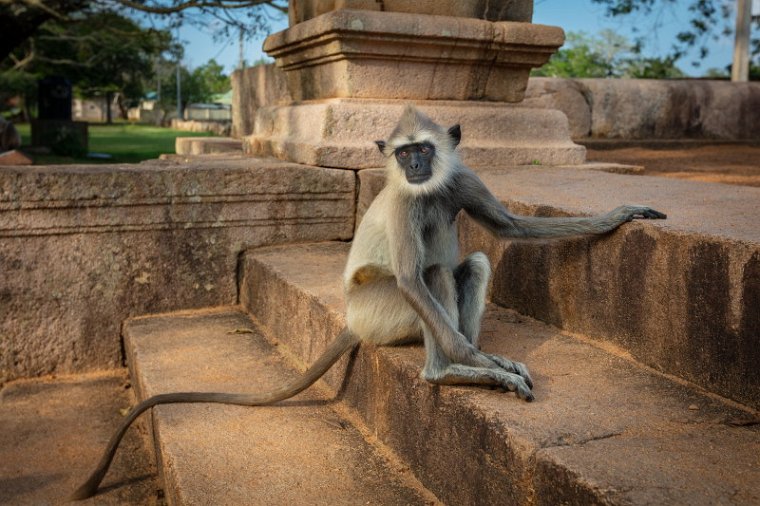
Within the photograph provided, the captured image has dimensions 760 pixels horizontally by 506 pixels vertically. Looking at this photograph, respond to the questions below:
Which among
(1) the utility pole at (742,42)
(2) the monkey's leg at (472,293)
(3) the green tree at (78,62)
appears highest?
(3) the green tree at (78,62)

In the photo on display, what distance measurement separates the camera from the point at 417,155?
2.47 metres

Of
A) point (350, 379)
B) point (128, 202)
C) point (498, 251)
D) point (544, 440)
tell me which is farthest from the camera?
point (128, 202)

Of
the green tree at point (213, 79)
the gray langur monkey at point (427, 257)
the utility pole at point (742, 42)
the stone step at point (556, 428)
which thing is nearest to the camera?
the stone step at point (556, 428)

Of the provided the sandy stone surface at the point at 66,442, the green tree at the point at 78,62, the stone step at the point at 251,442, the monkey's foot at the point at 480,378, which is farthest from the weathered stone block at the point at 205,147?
the green tree at the point at 78,62

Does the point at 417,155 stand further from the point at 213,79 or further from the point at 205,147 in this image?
the point at 213,79

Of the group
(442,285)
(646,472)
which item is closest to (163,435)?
(442,285)

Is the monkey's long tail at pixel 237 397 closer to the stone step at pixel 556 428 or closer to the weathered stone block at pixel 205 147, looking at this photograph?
the stone step at pixel 556 428

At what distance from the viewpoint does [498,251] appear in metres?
3.13

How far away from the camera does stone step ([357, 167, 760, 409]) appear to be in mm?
2092

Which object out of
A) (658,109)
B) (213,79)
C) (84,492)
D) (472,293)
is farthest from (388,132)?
(213,79)

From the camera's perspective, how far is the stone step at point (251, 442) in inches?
90.9

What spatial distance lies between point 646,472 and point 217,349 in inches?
90.5

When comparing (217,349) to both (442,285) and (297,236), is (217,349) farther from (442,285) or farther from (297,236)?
(442,285)

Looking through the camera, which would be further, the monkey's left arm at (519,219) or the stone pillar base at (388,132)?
the stone pillar base at (388,132)
